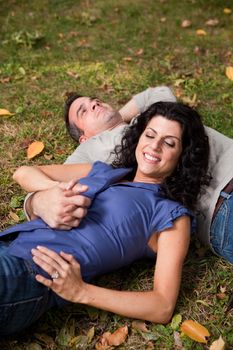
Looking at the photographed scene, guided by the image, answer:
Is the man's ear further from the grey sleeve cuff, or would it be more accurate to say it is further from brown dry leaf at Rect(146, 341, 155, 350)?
brown dry leaf at Rect(146, 341, 155, 350)

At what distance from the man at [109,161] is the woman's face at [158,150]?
1.11ft

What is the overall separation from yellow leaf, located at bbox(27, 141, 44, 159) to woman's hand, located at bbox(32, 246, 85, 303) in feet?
5.47

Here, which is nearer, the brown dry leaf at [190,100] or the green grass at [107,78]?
the green grass at [107,78]

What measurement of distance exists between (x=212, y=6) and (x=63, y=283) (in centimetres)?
569

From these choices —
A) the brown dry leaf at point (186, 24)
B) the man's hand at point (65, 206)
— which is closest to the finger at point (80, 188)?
the man's hand at point (65, 206)

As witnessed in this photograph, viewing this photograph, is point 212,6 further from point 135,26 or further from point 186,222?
point 186,222

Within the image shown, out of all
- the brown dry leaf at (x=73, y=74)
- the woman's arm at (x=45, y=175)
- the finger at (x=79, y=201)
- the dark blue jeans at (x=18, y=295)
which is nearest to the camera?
the dark blue jeans at (x=18, y=295)

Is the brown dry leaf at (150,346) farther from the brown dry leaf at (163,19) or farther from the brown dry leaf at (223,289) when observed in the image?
the brown dry leaf at (163,19)

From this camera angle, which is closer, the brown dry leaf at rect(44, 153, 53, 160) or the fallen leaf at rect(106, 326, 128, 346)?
the fallen leaf at rect(106, 326, 128, 346)

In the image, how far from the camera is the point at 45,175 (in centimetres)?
284

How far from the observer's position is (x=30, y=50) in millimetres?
5711

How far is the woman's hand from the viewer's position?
228 centimetres

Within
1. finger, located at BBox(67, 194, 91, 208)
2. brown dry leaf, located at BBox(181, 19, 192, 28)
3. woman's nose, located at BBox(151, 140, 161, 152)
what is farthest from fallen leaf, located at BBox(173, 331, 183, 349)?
Answer: brown dry leaf, located at BBox(181, 19, 192, 28)

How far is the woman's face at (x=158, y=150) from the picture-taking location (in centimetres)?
266
